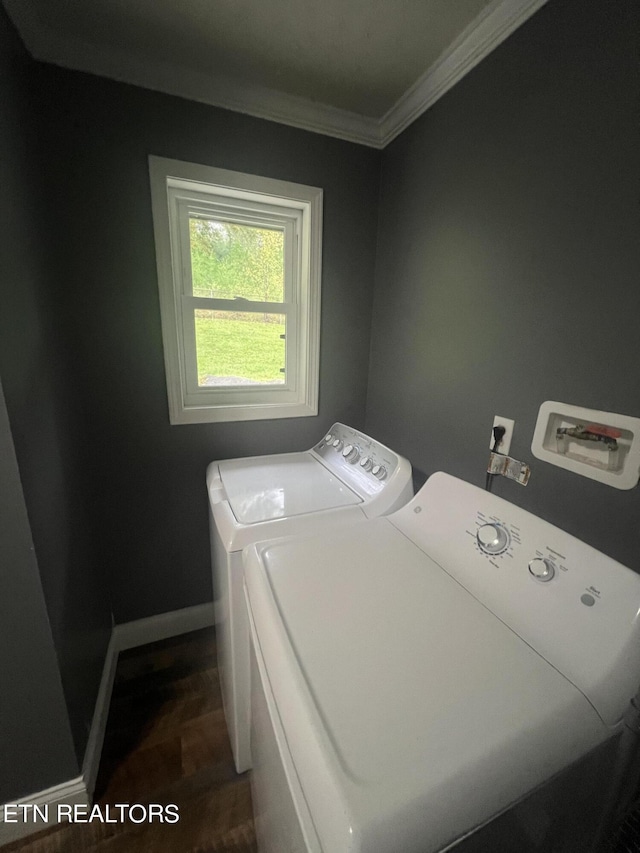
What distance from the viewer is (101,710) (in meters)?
1.24

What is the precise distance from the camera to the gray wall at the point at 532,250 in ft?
2.43

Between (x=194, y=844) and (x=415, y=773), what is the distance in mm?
1054

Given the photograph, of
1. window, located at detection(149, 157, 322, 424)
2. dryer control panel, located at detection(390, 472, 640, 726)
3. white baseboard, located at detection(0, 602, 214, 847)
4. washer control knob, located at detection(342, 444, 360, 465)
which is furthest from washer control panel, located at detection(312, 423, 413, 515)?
white baseboard, located at detection(0, 602, 214, 847)

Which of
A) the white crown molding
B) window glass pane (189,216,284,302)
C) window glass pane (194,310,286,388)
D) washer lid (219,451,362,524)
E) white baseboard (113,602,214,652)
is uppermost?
the white crown molding

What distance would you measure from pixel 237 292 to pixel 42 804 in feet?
6.09

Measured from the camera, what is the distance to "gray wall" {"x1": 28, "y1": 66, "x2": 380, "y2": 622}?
1158 millimetres

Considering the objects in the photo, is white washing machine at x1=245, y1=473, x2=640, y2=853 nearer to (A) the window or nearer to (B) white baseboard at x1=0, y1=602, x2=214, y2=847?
(B) white baseboard at x1=0, y1=602, x2=214, y2=847

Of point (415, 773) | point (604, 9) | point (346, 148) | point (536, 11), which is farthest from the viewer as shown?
point (346, 148)

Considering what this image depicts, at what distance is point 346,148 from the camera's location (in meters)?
1.45

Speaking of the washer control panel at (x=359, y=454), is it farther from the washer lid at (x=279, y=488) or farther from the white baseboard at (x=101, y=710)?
the white baseboard at (x=101, y=710)

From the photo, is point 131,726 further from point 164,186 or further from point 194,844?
point 164,186

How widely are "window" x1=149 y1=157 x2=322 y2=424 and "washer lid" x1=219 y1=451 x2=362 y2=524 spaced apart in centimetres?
25

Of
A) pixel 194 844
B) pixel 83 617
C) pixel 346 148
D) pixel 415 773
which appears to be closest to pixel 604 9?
pixel 346 148

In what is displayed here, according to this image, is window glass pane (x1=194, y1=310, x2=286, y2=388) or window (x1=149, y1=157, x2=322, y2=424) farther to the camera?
window glass pane (x1=194, y1=310, x2=286, y2=388)
